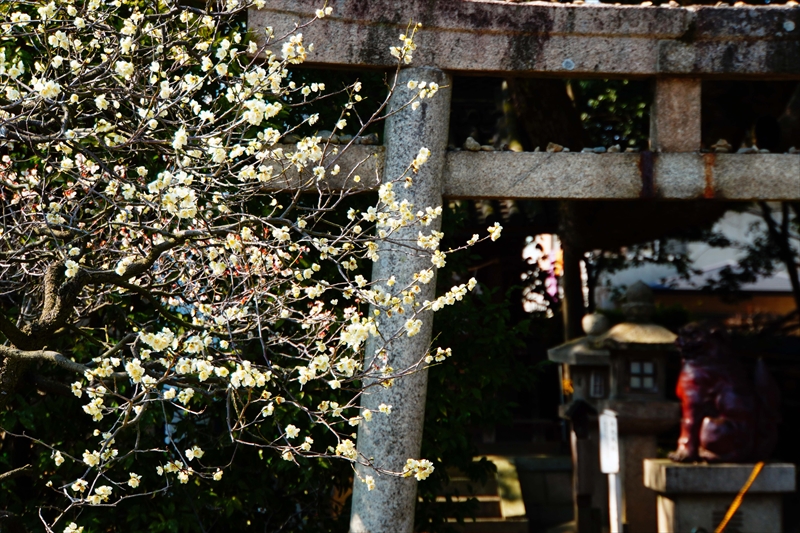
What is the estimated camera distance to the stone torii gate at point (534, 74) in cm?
474

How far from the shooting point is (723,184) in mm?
5125

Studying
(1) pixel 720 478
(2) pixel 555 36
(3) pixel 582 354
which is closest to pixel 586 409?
(3) pixel 582 354

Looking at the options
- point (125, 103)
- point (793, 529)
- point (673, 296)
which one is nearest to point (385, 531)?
point (125, 103)

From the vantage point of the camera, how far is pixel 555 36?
5.01 m

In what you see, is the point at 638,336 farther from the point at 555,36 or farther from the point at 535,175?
the point at 555,36

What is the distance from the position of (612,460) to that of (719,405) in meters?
1.51

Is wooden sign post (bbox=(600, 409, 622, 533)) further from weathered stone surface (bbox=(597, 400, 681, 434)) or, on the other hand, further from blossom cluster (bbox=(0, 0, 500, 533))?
blossom cluster (bbox=(0, 0, 500, 533))

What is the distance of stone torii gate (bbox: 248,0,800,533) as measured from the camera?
474 cm

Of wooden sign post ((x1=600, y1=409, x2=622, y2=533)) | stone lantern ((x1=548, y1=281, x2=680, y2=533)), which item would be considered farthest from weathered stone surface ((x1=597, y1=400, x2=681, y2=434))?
wooden sign post ((x1=600, y1=409, x2=622, y2=533))

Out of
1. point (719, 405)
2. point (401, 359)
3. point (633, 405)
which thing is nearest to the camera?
point (401, 359)

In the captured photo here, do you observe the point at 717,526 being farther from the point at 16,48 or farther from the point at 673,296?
the point at 673,296

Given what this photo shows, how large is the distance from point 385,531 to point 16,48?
326cm

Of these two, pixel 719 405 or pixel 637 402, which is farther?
pixel 637 402

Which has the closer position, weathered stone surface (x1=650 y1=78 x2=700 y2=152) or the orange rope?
weathered stone surface (x1=650 y1=78 x2=700 y2=152)
